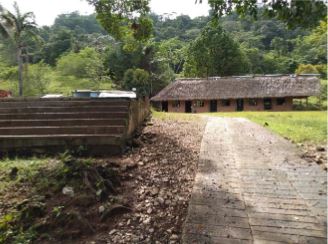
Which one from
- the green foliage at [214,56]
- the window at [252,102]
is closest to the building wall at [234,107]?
the window at [252,102]

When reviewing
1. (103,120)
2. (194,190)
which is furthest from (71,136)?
(194,190)

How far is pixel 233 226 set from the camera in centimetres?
406

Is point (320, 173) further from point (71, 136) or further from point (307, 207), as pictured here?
point (71, 136)

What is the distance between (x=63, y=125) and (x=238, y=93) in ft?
93.4

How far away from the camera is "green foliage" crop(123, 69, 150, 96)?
3931cm

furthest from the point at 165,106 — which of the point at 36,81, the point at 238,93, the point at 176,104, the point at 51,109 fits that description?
the point at 51,109

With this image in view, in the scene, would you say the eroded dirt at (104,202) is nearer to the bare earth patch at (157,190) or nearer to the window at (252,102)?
the bare earth patch at (157,190)

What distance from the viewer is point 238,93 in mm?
34688

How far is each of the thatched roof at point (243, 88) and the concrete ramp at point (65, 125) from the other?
26268 millimetres

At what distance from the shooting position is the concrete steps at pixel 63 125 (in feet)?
23.7

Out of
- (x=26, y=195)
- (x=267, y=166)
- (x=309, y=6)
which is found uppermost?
(x=309, y=6)

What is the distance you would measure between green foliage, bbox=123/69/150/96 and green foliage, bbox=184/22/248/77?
8070mm

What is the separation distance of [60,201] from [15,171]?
5.49 ft

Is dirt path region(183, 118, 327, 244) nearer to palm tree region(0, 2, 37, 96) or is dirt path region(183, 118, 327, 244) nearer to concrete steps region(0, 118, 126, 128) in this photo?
concrete steps region(0, 118, 126, 128)
